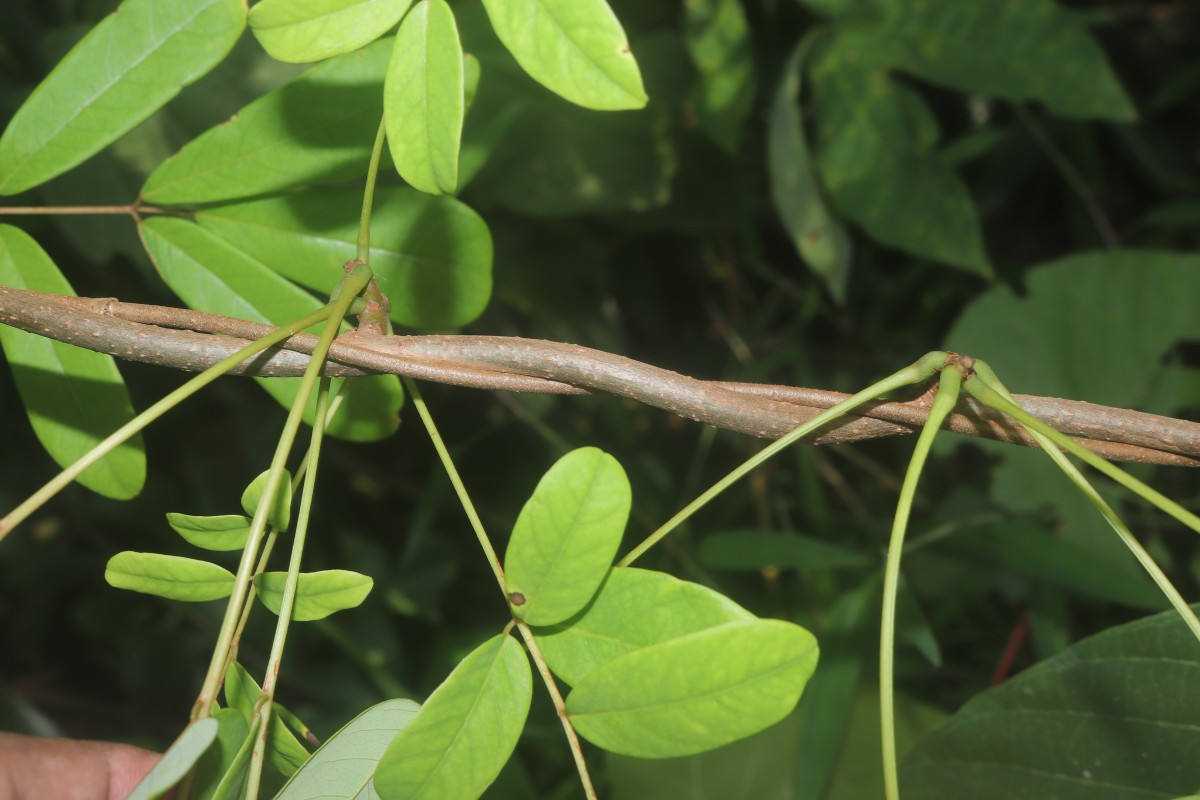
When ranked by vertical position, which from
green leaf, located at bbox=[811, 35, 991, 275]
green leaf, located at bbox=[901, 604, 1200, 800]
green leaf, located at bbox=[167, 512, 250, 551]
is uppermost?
A: green leaf, located at bbox=[167, 512, 250, 551]

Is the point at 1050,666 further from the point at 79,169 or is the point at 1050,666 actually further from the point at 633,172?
the point at 79,169

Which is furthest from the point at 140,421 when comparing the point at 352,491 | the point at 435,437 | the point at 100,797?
the point at 352,491

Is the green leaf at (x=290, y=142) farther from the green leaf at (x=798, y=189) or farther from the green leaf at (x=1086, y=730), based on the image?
the green leaf at (x=798, y=189)

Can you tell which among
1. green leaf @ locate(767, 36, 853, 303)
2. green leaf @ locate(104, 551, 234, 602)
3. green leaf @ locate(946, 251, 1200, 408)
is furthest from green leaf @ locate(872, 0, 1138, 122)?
green leaf @ locate(104, 551, 234, 602)

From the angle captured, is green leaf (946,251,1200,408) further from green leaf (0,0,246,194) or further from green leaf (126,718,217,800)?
green leaf (126,718,217,800)

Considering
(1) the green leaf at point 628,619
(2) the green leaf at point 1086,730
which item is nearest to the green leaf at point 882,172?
(2) the green leaf at point 1086,730
